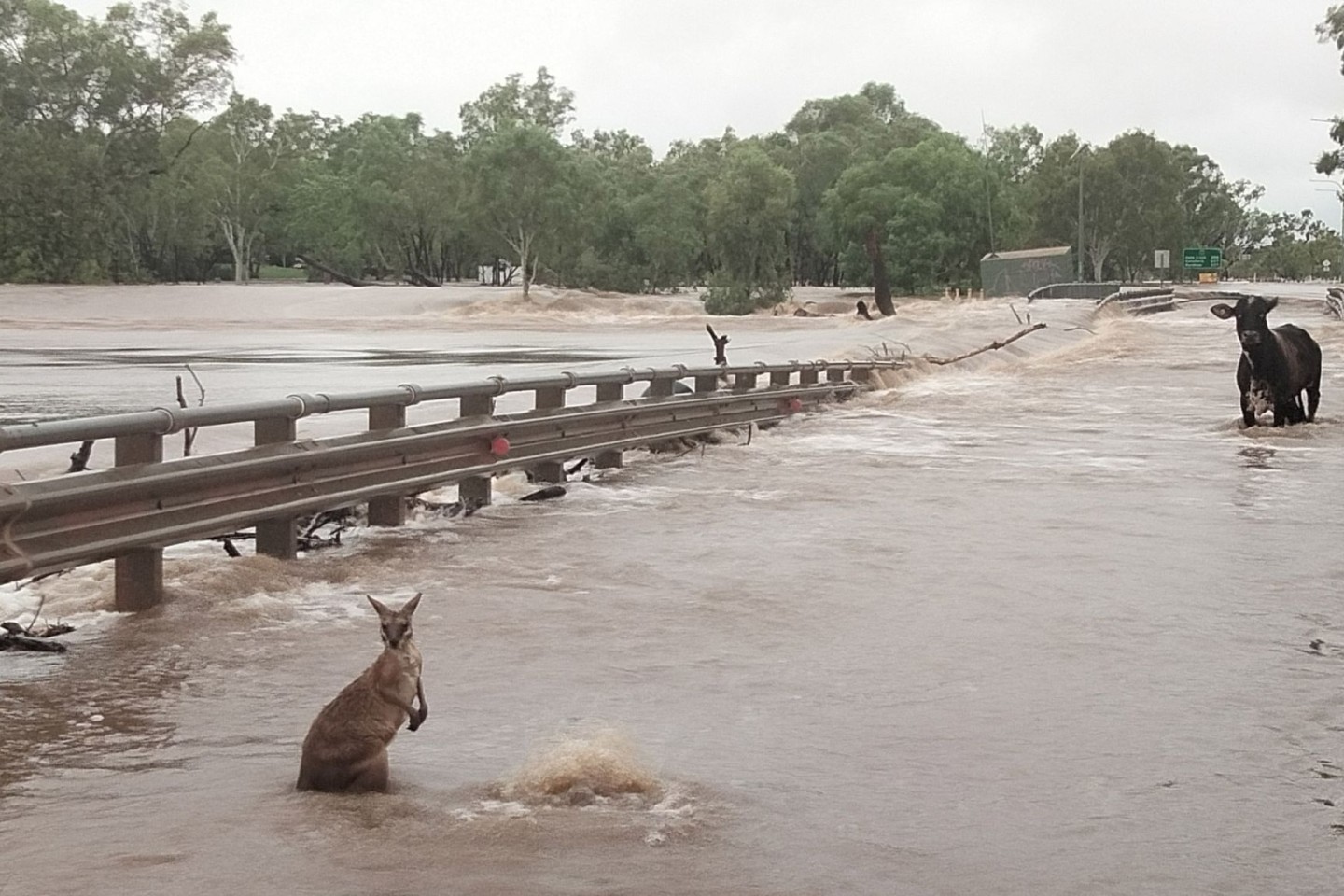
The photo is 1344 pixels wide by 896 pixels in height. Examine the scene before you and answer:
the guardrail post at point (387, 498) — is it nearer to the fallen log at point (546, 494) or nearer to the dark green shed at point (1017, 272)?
the fallen log at point (546, 494)

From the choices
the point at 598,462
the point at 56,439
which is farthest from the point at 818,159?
the point at 56,439

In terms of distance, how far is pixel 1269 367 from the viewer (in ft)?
70.8

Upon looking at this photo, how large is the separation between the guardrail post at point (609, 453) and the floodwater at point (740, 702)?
0.93 metres

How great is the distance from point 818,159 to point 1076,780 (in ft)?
431

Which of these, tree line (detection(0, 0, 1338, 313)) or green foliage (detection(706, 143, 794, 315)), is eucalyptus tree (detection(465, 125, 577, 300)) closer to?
tree line (detection(0, 0, 1338, 313))

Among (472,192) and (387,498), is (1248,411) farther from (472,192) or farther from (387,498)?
(472,192)

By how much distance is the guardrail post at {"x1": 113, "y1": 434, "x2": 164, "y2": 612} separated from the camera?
8.74 metres

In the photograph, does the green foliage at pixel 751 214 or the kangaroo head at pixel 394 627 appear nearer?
the kangaroo head at pixel 394 627

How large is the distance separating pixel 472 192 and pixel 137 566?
9125 cm

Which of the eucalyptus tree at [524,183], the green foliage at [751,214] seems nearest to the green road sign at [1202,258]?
the green foliage at [751,214]

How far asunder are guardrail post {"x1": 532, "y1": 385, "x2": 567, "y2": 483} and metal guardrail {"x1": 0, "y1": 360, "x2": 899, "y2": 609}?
0.04ft

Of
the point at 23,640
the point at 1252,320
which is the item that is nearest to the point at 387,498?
the point at 23,640

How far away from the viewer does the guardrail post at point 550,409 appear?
1458 centimetres

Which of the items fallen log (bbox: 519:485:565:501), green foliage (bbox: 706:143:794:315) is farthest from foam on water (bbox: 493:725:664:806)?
green foliage (bbox: 706:143:794:315)
